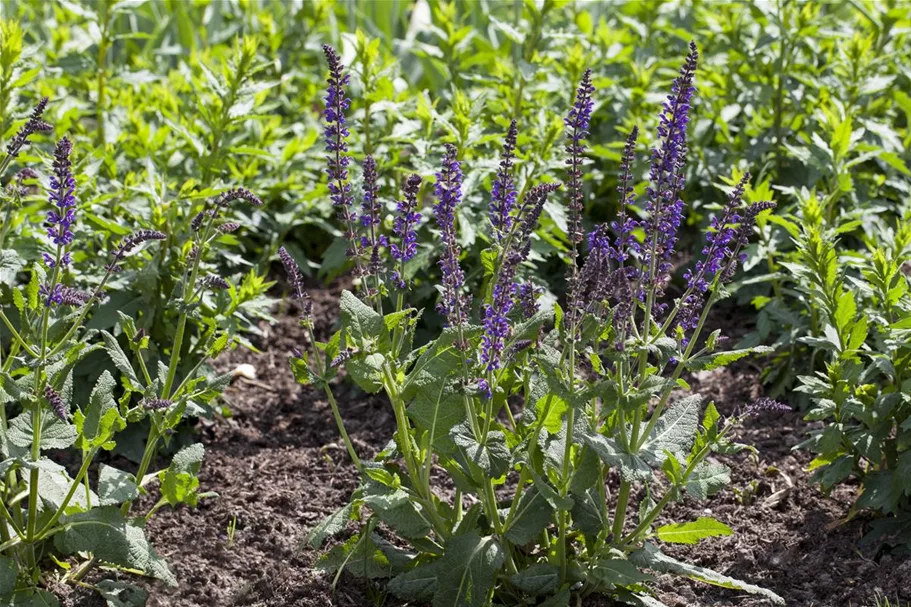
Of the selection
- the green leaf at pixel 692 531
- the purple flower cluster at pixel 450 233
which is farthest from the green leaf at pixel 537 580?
the purple flower cluster at pixel 450 233

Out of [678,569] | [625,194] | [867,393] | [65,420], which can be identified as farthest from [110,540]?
[867,393]

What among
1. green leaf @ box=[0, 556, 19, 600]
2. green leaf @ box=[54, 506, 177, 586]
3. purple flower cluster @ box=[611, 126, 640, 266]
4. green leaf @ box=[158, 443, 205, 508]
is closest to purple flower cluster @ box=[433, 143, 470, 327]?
purple flower cluster @ box=[611, 126, 640, 266]

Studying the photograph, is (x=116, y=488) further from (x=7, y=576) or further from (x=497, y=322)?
(x=497, y=322)

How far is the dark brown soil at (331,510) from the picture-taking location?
3.96m

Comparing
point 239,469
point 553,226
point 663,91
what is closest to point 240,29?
point 663,91

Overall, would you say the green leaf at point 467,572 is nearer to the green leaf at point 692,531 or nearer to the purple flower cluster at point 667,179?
the green leaf at point 692,531

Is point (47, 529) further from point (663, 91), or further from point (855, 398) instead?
point (663, 91)

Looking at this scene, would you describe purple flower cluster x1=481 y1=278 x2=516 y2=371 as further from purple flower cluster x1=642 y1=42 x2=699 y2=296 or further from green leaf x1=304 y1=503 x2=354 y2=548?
green leaf x1=304 y1=503 x2=354 y2=548

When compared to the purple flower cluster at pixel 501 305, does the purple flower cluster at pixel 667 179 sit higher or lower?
higher

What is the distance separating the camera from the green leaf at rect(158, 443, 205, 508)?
3723 mm

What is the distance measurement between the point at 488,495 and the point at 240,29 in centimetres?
529

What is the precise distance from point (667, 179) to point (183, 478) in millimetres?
1753

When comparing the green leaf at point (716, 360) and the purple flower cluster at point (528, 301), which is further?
the purple flower cluster at point (528, 301)

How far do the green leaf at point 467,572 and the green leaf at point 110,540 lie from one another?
0.86 meters
